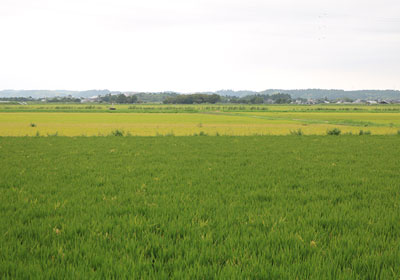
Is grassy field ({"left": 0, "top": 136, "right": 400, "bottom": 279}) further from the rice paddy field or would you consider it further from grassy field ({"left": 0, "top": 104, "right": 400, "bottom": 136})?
grassy field ({"left": 0, "top": 104, "right": 400, "bottom": 136})

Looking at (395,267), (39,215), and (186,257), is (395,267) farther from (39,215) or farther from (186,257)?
(39,215)

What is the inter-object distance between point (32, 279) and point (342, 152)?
1722 centimetres

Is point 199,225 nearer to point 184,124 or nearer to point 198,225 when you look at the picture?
point 198,225

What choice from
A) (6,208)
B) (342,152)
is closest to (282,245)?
(6,208)

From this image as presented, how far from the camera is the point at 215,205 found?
6.80 metres

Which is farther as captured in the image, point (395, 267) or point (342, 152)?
point (342, 152)

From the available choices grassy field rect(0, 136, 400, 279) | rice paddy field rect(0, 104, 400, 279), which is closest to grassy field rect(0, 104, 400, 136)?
rice paddy field rect(0, 104, 400, 279)

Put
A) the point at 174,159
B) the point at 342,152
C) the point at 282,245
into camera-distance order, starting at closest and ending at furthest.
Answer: the point at 282,245 → the point at 174,159 → the point at 342,152

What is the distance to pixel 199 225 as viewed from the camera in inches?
218

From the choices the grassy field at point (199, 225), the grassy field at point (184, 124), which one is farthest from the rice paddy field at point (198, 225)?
the grassy field at point (184, 124)

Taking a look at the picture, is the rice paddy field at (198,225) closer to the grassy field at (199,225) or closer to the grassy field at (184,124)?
the grassy field at (199,225)

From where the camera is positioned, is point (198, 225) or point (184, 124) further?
point (184, 124)

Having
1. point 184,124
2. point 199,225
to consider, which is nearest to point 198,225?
point 199,225

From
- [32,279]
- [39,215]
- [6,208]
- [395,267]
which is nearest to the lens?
[32,279]
